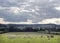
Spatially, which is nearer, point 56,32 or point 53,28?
point 56,32

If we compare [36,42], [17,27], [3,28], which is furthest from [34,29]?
[36,42]

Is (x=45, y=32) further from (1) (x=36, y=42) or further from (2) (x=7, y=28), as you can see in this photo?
(1) (x=36, y=42)

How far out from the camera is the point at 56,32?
6831cm

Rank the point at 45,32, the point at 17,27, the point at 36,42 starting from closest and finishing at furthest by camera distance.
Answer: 1. the point at 36,42
2. the point at 45,32
3. the point at 17,27

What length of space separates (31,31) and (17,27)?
5.29 m

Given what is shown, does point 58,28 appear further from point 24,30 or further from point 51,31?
point 24,30

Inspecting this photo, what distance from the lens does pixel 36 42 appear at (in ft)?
144

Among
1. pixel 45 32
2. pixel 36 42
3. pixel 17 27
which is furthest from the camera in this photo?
pixel 17 27

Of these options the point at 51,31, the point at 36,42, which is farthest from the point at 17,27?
the point at 36,42

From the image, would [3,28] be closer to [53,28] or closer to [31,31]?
[31,31]

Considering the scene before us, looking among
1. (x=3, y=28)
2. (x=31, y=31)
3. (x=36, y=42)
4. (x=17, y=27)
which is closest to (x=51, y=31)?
(x=31, y=31)

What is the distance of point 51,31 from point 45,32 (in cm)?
347

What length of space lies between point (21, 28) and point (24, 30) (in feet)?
9.73

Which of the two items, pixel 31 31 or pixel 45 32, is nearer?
pixel 45 32
